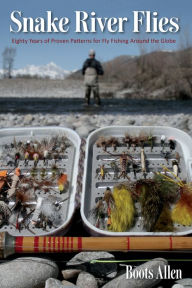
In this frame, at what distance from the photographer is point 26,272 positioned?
2779 mm

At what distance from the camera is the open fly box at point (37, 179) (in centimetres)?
341

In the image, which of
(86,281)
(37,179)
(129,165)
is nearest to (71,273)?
(86,281)

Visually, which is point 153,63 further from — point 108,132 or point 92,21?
point 108,132

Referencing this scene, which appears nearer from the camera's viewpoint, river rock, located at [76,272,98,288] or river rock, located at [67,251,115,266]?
river rock, located at [76,272,98,288]

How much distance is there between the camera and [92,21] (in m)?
7.16

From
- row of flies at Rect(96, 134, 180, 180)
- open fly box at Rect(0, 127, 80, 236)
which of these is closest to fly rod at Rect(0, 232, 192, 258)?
open fly box at Rect(0, 127, 80, 236)

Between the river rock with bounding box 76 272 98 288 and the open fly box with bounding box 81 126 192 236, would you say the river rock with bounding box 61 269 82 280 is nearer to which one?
the river rock with bounding box 76 272 98 288

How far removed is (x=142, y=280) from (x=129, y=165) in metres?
1.62

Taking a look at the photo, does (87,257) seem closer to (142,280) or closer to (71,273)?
(71,273)

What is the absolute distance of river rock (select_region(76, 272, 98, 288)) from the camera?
282 cm

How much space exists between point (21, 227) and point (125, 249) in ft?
3.19

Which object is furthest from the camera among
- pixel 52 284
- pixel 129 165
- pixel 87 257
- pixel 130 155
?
pixel 130 155

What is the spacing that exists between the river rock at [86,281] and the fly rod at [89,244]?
7.7 inches

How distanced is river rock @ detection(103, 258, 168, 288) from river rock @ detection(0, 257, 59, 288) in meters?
0.44
